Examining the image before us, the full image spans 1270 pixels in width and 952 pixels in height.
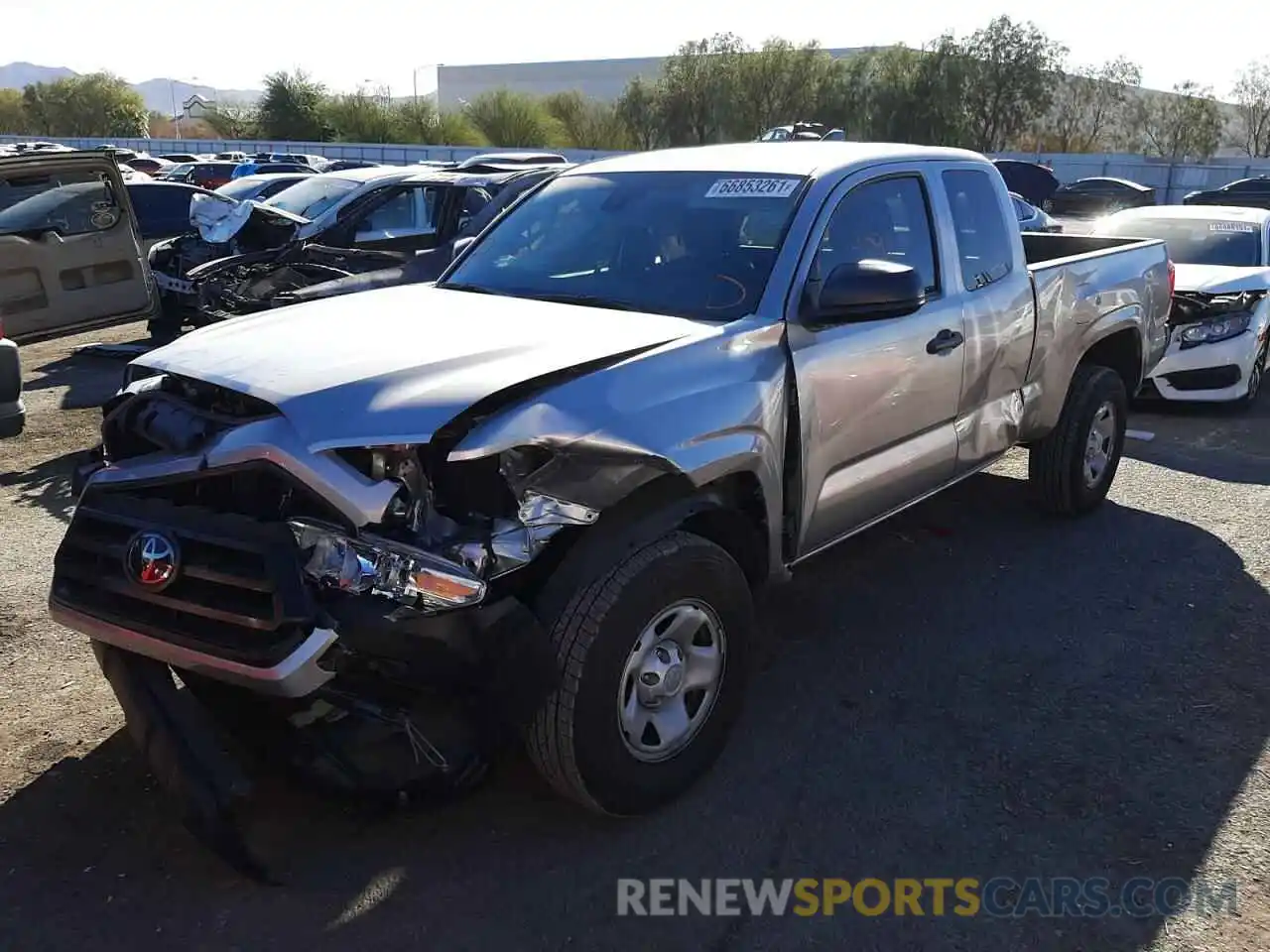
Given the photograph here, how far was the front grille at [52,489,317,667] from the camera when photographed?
2.67 meters

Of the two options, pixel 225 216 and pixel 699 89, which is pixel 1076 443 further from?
pixel 699 89

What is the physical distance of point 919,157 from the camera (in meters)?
4.58

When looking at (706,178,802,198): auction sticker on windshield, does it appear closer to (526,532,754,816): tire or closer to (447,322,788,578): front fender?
(447,322,788,578): front fender

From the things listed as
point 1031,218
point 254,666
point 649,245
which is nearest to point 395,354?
point 254,666

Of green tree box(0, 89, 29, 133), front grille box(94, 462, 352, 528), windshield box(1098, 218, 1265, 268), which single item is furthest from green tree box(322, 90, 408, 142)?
front grille box(94, 462, 352, 528)

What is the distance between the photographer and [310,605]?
2.65m

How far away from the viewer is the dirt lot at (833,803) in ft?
9.35

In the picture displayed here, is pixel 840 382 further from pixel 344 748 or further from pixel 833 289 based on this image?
pixel 344 748

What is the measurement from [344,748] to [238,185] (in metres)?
15.7

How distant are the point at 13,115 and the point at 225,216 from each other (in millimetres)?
70780

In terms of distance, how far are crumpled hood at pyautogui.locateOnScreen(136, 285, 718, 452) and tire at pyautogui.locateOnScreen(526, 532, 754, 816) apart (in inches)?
25.1

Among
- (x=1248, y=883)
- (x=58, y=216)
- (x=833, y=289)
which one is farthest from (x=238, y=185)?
(x=1248, y=883)

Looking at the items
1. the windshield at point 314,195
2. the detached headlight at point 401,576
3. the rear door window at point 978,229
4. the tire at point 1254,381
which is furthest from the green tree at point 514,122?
the detached headlight at point 401,576

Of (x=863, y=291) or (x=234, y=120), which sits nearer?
(x=863, y=291)
